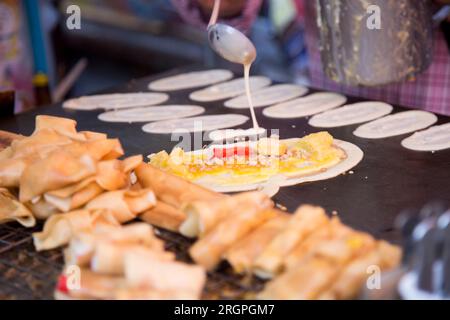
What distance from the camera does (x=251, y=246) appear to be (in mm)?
1589

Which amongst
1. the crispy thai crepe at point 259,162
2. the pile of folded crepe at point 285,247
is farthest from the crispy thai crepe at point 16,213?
the crispy thai crepe at point 259,162

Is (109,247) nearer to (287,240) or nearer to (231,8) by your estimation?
(287,240)

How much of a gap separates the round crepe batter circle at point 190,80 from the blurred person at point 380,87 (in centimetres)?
43

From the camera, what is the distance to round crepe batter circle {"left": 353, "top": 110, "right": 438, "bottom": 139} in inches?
103

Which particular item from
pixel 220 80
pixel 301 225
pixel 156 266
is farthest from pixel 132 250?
pixel 220 80

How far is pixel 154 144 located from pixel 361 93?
1557mm

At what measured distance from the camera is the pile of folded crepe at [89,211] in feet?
4.62

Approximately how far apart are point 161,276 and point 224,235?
250 millimetres

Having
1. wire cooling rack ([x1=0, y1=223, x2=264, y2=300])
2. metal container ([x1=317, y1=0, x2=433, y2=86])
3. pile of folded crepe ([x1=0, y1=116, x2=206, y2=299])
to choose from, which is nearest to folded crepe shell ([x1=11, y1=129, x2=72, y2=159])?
pile of folded crepe ([x1=0, y1=116, x2=206, y2=299])

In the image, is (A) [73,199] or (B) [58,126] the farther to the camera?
(B) [58,126]

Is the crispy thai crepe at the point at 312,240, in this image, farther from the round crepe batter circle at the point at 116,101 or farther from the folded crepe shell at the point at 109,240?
the round crepe batter circle at the point at 116,101

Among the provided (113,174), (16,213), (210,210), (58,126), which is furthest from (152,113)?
(210,210)

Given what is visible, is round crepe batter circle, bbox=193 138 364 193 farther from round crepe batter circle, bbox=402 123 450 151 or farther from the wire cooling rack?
the wire cooling rack

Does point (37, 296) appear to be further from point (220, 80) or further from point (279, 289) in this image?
point (220, 80)
